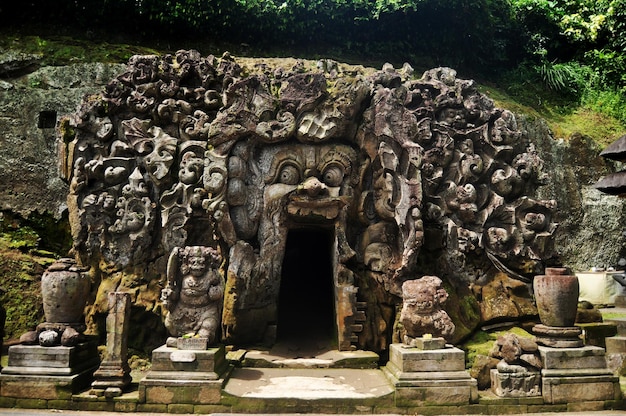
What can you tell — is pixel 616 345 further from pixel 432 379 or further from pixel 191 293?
pixel 191 293

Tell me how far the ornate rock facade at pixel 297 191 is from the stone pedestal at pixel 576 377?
6.05 feet

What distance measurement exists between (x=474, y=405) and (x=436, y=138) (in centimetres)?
481

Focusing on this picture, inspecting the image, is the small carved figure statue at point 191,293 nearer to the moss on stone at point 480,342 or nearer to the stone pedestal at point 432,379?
the stone pedestal at point 432,379

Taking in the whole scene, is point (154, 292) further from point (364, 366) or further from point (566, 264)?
point (566, 264)

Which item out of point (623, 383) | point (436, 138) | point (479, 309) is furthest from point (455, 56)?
point (623, 383)

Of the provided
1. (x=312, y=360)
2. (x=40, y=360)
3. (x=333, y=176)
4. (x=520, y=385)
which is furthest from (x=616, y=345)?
(x=40, y=360)

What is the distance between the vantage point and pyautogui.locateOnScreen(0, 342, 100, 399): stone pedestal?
6723 millimetres

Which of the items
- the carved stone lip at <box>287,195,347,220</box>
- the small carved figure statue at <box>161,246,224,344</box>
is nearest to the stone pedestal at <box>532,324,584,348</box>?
the carved stone lip at <box>287,195,347,220</box>

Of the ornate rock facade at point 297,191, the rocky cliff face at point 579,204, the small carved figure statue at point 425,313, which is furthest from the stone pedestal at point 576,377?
the rocky cliff face at point 579,204

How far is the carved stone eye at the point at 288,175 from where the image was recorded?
355 inches

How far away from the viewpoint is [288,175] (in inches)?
355

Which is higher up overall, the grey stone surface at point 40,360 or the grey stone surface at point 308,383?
the grey stone surface at point 40,360

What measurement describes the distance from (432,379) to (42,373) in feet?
17.4

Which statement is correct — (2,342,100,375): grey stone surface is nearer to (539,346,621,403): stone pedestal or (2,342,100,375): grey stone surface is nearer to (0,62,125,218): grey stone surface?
(0,62,125,218): grey stone surface
